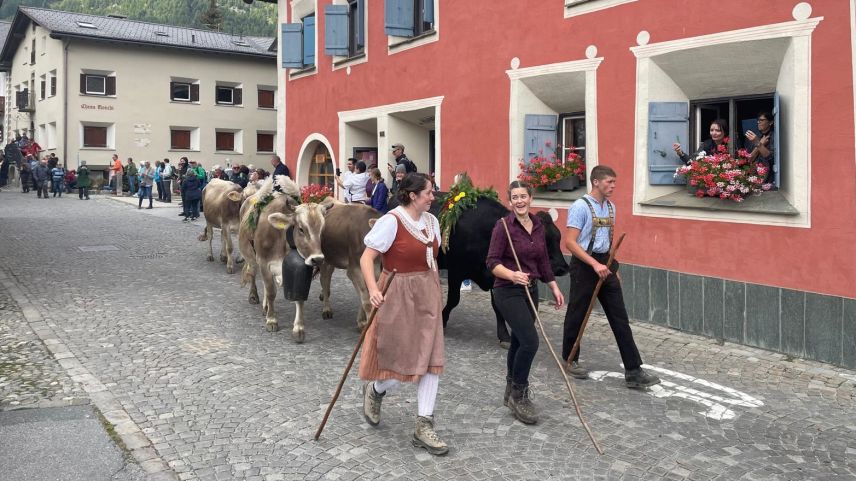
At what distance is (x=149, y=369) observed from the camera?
6.71m

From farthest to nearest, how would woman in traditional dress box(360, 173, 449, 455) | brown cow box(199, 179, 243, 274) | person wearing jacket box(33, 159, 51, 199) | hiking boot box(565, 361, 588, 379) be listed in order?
person wearing jacket box(33, 159, 51, 199) → brown cow box(199, 179, 243, 274) → hiking boot box(565, 361, 588, 379) → woman in traditional dress box(360, 173, 449, 455)

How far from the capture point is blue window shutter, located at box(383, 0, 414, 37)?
1424 cm

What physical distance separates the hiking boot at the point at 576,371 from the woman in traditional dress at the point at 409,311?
6.95ft

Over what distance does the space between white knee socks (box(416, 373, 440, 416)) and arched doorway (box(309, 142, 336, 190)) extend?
13.6 metres

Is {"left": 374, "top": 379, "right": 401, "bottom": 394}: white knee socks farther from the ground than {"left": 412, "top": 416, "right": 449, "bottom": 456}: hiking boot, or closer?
farther from the ground

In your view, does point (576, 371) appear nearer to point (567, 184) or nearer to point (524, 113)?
point (567, 184)

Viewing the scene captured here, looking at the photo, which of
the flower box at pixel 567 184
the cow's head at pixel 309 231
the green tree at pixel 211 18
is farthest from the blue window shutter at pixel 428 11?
the green tree at pixel 211 18

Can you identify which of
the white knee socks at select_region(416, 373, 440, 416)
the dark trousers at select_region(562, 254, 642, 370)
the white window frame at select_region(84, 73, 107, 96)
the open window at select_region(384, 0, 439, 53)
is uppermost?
the white window frame at select_region(84, 73, 107, 96)

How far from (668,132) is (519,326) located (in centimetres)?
501

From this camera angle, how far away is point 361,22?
52.6ft

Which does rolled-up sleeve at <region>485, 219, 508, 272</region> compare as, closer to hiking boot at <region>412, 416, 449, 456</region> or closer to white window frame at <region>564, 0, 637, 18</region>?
hiking boot at <region>412, 416, 449, 456</region>

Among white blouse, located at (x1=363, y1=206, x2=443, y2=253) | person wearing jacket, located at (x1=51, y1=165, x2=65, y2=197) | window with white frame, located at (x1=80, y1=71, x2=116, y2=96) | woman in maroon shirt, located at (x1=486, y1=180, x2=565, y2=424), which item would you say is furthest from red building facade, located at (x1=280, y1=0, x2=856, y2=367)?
window with white frame, located at (x1=80, y1=71, x2=116, y2=96)

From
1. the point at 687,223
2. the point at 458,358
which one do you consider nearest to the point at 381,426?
the point at 458,358

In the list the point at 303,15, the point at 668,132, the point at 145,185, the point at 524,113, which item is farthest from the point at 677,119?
the point at 145,185
